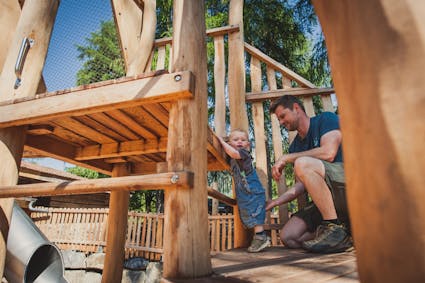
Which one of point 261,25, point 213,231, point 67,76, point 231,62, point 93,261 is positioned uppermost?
point 261,25

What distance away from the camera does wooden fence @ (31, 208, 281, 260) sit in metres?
9.93

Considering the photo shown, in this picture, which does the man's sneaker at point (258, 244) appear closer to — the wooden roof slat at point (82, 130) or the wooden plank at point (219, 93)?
the wooden plank at point (219, 93)

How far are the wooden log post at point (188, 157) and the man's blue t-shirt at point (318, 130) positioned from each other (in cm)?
167

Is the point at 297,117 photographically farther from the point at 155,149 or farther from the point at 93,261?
the point at 93,261

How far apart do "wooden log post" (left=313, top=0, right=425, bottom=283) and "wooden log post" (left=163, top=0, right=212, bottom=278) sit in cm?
93

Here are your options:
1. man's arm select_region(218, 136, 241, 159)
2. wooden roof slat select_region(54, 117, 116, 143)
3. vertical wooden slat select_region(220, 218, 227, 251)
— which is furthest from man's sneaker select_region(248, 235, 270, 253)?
vertical wooden slat select_region(220, 218, 227, 251)

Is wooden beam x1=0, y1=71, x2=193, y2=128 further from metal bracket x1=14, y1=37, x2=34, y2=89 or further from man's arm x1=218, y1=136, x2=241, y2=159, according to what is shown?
man's arm x1=218, y1=136, x2=241, y2=159

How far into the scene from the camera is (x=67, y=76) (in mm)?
2951

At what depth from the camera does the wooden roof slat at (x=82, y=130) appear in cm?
241

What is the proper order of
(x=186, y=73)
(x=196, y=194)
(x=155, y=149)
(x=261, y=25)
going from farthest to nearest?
(x=261, y=25) → (x=155, y=149) → (x=186, y=73) → (x=196, y=194)

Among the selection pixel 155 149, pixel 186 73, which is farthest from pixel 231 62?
pixel 186 73

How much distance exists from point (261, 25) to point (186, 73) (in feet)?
27.0

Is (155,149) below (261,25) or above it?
below

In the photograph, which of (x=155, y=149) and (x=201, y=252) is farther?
(x=155, y=149)
